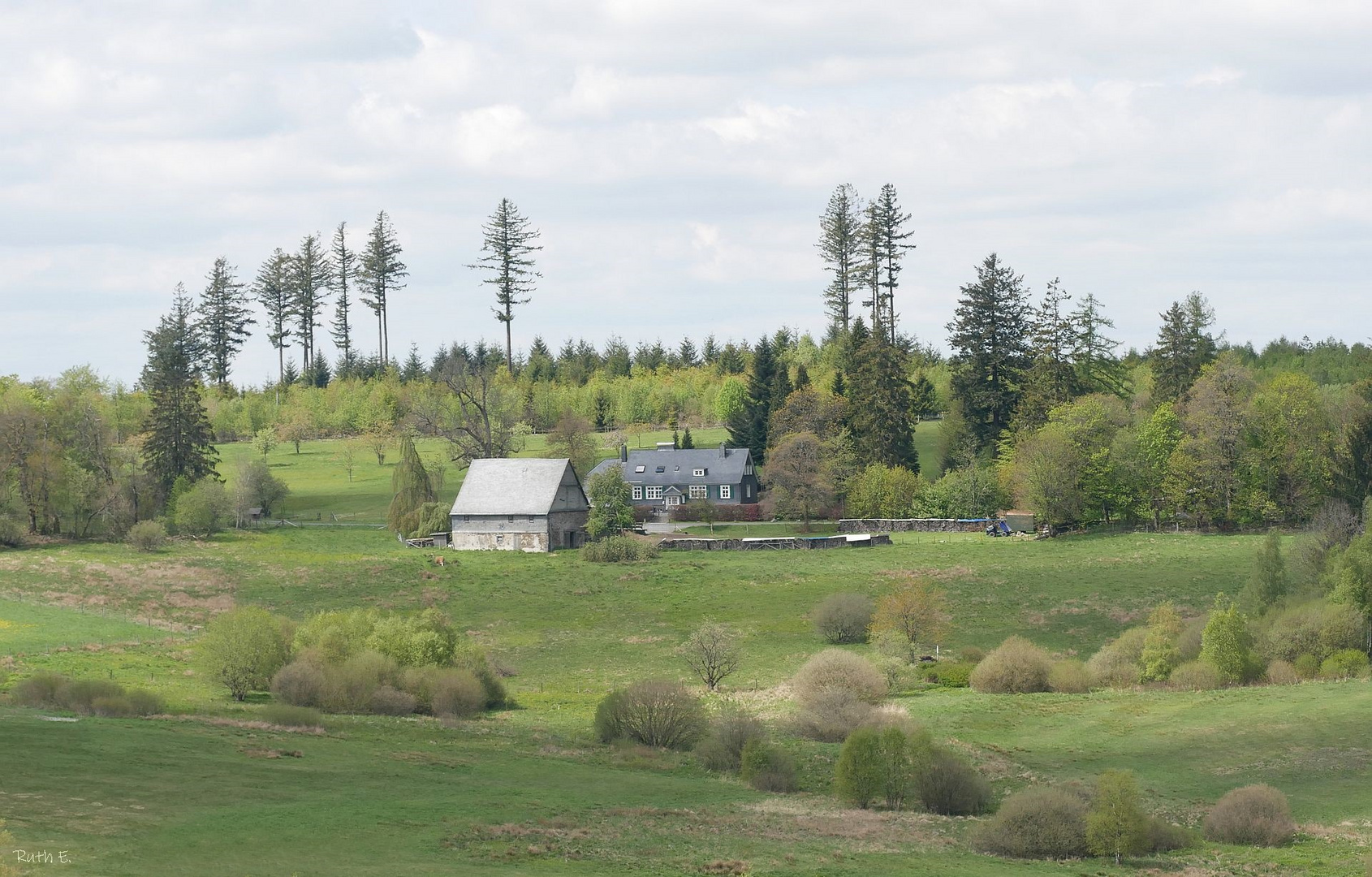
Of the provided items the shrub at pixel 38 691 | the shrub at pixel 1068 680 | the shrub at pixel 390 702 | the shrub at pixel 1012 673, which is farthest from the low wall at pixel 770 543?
the shrub at pixel 38 691

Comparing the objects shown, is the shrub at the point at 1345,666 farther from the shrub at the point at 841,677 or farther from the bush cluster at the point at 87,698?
the bush cluster at the point at 87,698

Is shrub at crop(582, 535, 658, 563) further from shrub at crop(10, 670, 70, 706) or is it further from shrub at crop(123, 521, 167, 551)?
shrub at crop(10, 670, 70, 706)

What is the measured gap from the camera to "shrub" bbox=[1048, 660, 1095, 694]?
48.8 meters

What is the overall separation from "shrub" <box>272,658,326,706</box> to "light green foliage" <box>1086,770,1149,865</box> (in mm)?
24615

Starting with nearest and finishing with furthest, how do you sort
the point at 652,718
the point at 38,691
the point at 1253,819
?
the point at 1253,819 < the point at 38,691 < the point at 652,718

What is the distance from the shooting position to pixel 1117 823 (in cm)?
2897

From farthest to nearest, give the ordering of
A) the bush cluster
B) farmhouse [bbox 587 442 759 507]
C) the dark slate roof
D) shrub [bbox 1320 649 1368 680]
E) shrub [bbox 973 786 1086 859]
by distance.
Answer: the dark slate roof → farmhouse [bbox 587 442 759 507] → shrub [bbox 1320 649 1368 680] → the bush cluster → shrub [bbox 973 786 1086 859]

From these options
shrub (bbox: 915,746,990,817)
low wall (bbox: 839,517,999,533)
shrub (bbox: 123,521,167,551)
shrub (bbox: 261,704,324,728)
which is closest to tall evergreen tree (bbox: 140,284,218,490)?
shrub (bbox: 123,521,167,551)

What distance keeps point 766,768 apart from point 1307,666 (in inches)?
935

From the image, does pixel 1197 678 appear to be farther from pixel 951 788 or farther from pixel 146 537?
pixel 146 537

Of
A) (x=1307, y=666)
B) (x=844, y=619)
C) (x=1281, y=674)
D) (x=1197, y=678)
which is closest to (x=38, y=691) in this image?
(x=844, y=619)

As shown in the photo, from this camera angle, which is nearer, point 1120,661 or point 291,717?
point 291,717

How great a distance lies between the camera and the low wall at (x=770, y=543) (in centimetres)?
8144

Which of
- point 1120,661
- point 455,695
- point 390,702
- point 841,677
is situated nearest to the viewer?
point 390,702
